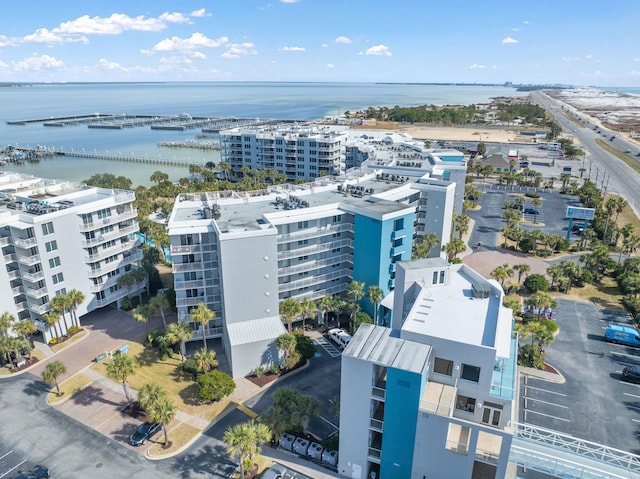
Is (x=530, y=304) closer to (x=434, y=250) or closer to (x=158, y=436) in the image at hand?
(x=434, y=250)

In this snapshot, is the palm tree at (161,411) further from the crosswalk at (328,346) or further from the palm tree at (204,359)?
the crosswalk at (328,346)

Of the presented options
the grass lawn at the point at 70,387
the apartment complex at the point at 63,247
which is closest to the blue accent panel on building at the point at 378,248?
the apartment complex at the point at 63,247

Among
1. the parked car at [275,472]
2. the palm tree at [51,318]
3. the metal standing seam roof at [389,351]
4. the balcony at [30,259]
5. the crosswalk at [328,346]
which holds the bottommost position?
the crosswalk at [328,346]

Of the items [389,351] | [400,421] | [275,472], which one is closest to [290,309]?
[275,472]

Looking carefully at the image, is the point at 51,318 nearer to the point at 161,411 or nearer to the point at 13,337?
the point at 13,337

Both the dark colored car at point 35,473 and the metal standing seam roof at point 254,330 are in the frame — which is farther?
the metal standing seam roof at point 254,330

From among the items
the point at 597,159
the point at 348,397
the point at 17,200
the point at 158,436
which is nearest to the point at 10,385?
the point at 158,436

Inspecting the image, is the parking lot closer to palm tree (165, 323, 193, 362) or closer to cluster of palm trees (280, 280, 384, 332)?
cluster of palm trees (280, 280, 384, 332)
